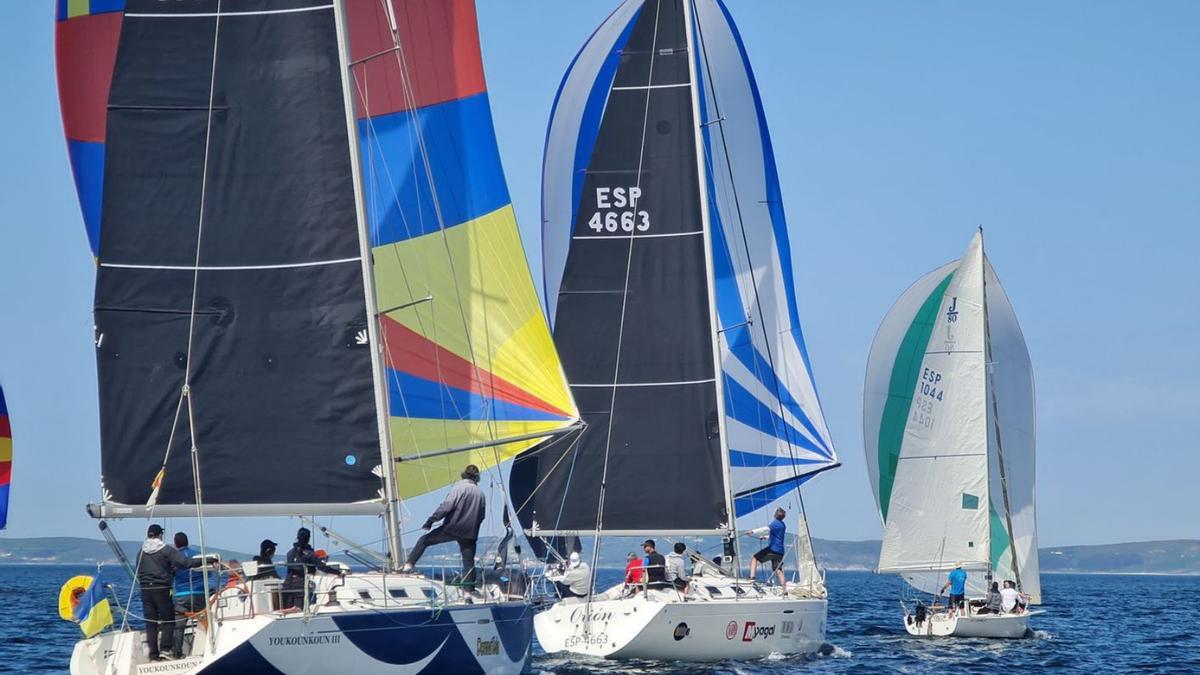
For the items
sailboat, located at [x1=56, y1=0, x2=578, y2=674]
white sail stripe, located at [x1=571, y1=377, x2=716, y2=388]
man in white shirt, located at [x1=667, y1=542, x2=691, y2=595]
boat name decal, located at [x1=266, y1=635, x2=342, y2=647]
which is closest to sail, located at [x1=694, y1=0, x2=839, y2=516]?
white sail stripe, located at [x1=571, y1=377, x2=716, y2=388]

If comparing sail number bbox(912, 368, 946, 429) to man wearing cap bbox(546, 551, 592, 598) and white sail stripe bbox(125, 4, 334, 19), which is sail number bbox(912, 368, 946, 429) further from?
white sail stripe bbox(125, 4, 334, 19)

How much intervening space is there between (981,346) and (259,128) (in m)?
19.3

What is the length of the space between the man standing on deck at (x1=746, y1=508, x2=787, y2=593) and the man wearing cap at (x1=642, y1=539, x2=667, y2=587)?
2.02 metres

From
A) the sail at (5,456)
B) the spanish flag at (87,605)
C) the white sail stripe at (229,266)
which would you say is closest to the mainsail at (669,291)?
the sail at (5,456)

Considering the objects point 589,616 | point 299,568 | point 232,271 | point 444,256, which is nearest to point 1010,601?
point 589,616

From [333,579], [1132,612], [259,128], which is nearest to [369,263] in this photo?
[259,128]

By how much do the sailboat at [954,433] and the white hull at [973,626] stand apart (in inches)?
66.3

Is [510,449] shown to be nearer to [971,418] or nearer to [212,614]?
[212,614]

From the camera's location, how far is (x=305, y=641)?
14.7m

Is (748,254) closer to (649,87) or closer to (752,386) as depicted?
(752,386)

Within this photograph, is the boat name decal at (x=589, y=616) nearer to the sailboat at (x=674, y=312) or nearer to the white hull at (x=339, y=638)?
the sailboat at (x=674, y=312)

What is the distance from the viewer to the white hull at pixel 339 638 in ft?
47.6

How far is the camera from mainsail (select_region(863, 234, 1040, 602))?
3200 centimetres

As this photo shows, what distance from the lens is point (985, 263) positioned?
3341 centimetres
